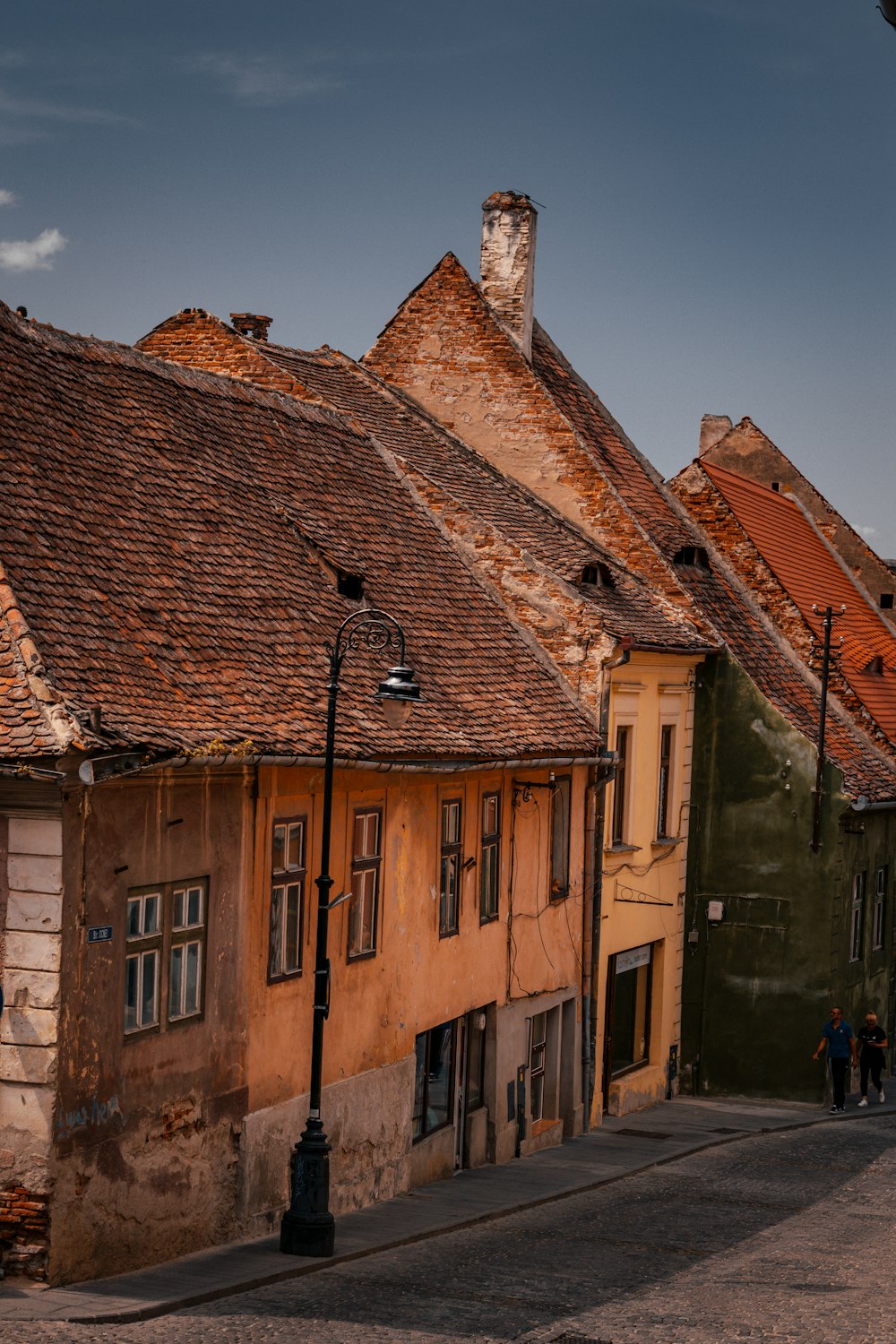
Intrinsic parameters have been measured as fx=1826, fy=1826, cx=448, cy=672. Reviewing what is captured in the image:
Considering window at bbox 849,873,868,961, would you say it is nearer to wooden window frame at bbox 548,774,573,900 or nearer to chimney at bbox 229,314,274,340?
wooden window frame at bbox 548,774,573,900

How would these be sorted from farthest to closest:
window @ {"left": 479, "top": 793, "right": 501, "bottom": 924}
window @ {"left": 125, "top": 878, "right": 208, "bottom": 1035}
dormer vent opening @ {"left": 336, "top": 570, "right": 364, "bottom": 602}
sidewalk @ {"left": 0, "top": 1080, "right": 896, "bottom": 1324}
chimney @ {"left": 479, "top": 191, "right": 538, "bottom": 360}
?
chimney @ {"left": 479, "top": 191, "right": 538, "bottom": 360}
window @ {"left": 479, "top": 793, "right": 501, "bottom": 924}
dormer vent opening @ {"left": 336, "top": 570, "right": 364, "bottom": 602}
window @ {"left": 125, "top": 878, "right": 208, "bottom": 1035}
sidewalk @ {"left": 0, "top": 1080, "right": 896, "bottom": 1324}

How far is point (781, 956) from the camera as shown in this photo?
27.4 meters

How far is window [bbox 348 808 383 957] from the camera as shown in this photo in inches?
680

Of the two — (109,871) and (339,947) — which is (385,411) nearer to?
(339,947)

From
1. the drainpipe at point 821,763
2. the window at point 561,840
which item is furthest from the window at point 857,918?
the window at point 561,840

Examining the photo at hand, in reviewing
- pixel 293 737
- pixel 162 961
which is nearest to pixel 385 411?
pixel 293 737

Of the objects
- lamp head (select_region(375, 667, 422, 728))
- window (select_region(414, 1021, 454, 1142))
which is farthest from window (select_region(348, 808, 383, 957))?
lamp head (select_region(375, 667, 422, 728))

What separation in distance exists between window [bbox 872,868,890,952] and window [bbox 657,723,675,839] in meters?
5.31

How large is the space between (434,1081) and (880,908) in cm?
1332

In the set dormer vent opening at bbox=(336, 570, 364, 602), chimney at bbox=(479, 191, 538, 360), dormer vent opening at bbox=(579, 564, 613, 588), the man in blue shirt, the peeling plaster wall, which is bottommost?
the man in blue shirt

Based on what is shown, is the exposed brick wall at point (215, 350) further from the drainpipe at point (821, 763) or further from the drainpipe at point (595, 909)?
the drainpipe at point (821, 763)

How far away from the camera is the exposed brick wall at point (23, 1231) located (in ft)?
40.5

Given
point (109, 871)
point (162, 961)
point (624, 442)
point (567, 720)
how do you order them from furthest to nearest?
point (624, 442), point (567, 720), point (162, 961), point (109, 871)

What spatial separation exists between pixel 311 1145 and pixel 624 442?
17.6 meters
